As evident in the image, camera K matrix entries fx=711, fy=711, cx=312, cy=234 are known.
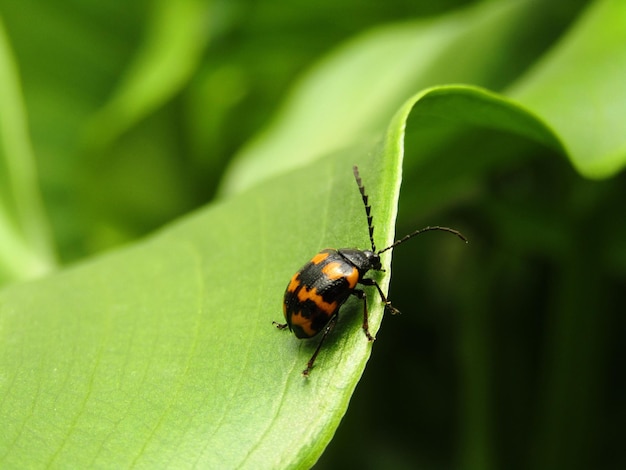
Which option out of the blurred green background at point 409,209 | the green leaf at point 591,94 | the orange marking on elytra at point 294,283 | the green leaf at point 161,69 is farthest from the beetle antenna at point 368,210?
the green leaf at point 161,69

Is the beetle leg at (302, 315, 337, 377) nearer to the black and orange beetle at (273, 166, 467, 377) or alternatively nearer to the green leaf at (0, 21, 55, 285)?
the black and orange beetle at (273, 166, 467, 377)

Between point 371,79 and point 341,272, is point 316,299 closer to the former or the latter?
point 341,272

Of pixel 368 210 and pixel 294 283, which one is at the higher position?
pixel 368 210

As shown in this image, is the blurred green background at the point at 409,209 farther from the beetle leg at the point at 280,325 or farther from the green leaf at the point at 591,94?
the beetle leg at the point at 280,325

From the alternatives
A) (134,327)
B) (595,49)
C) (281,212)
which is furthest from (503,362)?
(134,327)

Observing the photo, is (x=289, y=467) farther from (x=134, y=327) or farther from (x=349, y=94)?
(x=349, y=94)

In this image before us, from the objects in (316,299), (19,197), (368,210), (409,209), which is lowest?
(19,197)

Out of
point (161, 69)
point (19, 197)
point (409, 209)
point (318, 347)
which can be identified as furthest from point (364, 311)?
point (19, 197)
